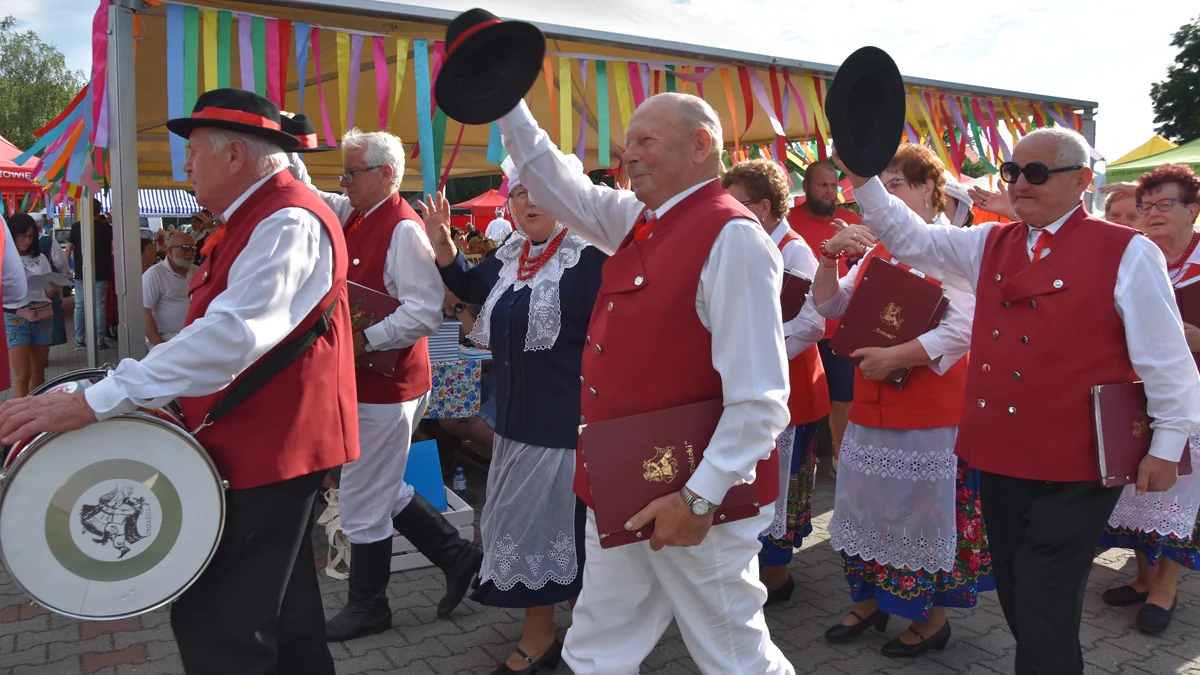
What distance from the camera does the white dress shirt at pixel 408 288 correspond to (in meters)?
3.47

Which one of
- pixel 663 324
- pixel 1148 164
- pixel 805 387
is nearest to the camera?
pixel 663 324

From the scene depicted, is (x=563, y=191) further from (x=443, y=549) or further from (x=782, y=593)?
(x=782, y=593)

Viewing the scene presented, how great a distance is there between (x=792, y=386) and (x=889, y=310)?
0.76 metres

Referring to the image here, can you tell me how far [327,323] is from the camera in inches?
93.5

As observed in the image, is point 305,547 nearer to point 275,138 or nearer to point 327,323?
point 327,323

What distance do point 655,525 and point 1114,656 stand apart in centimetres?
264

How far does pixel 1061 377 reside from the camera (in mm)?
2535

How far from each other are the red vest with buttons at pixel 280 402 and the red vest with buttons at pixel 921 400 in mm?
2012

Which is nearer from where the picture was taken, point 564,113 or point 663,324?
point 663,324

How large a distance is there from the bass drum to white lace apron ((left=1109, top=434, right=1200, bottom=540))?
3900 mm

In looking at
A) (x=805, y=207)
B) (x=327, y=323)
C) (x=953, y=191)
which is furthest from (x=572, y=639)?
(x=805, y=207)

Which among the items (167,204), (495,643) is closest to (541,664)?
(495,643)

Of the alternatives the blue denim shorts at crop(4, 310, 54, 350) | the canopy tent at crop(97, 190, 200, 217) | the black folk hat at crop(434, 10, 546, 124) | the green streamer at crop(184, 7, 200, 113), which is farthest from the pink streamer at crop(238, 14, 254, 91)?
the canopy tent at crop(97, 190, 200, 217)

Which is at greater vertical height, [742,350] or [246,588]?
[742,350]
